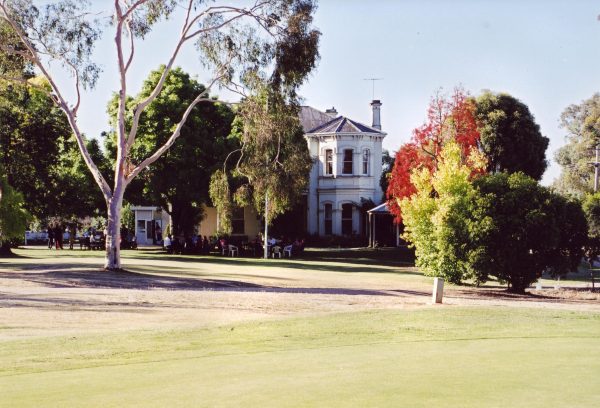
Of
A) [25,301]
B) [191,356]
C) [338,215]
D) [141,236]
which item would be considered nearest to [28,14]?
[25,301]

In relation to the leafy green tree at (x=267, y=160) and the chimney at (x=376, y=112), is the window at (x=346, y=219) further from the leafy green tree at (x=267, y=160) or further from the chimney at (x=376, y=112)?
the leafy green tree at (x=267, y=160)


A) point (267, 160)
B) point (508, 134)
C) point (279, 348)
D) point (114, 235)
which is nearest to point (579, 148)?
point (508, 134)

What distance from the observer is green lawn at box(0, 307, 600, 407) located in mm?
8773

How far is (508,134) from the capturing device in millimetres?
57594

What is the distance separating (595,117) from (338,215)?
29.2 metres

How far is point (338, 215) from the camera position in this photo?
203 feet

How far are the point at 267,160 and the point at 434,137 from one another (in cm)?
1167

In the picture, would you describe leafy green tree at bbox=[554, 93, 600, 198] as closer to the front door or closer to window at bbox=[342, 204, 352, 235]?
window at bbox=[342, 204, 352, 235]

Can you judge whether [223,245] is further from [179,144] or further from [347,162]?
[347,162]

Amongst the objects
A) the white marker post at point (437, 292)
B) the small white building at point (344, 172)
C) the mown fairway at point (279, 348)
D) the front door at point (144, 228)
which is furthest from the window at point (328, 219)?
the white marker post at point (437, 292)

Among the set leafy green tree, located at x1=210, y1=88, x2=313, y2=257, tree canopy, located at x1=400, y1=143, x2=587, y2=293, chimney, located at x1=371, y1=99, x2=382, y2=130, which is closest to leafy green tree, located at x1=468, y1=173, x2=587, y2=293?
tree canopy, located at x1=400, y1=143, x2=587, y2=293

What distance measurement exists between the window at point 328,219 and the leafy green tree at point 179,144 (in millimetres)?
12434

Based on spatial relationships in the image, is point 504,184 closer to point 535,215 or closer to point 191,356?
point 535,215

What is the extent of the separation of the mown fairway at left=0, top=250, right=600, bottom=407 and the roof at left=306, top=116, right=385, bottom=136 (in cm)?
3257
